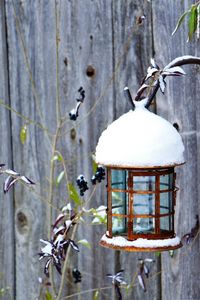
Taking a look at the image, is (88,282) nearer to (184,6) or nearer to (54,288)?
(54,288)

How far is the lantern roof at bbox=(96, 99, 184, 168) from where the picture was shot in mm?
2230

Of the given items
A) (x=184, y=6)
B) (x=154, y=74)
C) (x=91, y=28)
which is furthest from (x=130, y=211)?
(x=91, y=28)

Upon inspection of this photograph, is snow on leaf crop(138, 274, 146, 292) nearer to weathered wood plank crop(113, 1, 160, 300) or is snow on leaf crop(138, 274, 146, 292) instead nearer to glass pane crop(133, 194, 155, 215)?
weathered wood plank crop(113, 1, 160, 300)

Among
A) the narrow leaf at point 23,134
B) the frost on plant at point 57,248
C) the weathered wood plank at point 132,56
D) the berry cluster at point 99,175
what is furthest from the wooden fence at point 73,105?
the frost on plant at point 57,248

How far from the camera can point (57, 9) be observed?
10.9 feet

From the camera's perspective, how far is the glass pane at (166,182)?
2424mm

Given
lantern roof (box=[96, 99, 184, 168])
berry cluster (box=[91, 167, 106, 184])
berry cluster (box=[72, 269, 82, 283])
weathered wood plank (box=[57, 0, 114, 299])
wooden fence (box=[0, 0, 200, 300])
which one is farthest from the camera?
weathered wood plank (box=[57, 0, 114, 299])

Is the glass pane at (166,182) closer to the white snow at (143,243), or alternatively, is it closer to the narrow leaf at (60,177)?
the white snow at (143,243)

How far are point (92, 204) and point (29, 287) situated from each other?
48 centimetres

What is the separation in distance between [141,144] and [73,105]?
1.12m

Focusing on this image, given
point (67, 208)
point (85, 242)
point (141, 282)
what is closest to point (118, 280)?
point (141, 282)

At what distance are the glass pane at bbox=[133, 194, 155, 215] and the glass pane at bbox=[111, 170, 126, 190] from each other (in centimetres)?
6

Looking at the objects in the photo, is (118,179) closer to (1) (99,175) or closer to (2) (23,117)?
(1) (99,175)

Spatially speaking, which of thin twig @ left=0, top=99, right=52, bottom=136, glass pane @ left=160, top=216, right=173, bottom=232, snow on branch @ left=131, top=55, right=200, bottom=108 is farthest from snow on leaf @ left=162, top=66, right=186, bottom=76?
thin twig @ left=0, top=99, right=52, bottom=136
